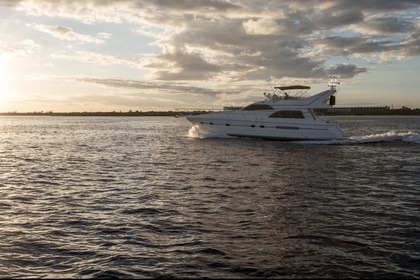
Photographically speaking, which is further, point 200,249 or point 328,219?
point 328,219

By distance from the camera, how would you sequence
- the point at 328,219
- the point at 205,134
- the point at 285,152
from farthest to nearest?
the point at 205,134
the point at 285,152
the point at 328,219

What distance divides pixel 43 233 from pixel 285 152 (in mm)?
24380

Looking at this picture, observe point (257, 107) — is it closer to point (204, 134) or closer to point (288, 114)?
point (288, 114)

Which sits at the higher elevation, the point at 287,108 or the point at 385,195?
the point at 287,108

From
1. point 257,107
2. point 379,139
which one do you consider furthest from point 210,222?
point 379,139

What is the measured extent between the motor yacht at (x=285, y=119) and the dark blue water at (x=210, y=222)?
16.5 m

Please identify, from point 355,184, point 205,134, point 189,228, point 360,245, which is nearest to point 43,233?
point 189,228

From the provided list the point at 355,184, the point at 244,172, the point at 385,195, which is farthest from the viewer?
the point at 244,172

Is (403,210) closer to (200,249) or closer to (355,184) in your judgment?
(355,184)

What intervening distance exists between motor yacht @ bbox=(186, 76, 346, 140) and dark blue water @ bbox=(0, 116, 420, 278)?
54.0 feet

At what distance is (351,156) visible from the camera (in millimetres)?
29812

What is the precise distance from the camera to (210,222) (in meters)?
11.6

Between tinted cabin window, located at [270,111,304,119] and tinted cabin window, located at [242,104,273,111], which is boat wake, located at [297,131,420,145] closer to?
tinted cabin window, located at [270,111,304,119]

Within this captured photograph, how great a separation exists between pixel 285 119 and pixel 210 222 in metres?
30.3
